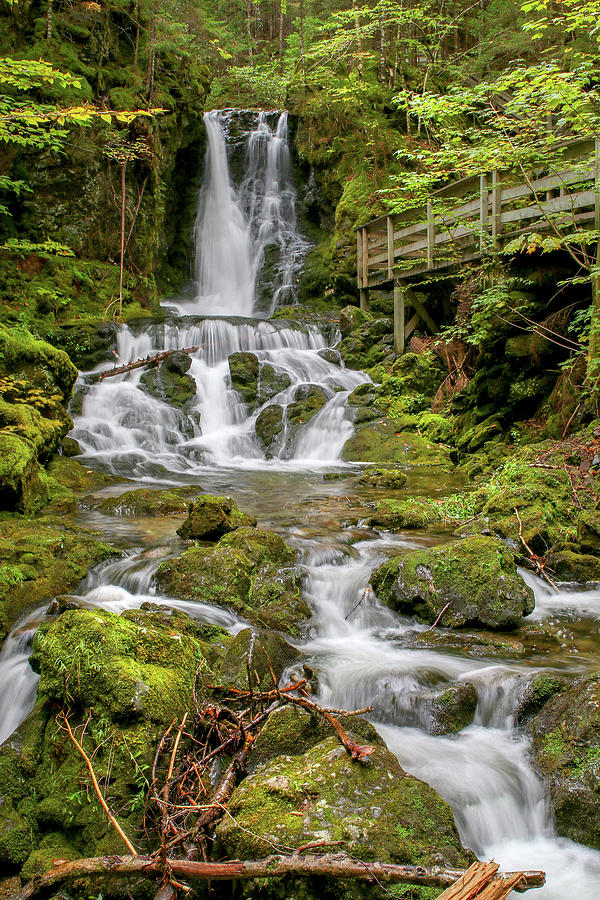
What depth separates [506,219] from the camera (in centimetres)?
995

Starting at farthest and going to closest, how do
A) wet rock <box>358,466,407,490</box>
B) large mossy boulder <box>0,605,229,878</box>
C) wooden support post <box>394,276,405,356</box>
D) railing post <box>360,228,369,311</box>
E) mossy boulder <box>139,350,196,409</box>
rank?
railing post <box>360,228,369,311</box>, wooden support post <box>394,276,405,356</box>, mossy boulder <box>139,350,196,409</box>, wet rock <box>358,466,407,490</box>, large mossy boulder <box>0,605,229,878</box>

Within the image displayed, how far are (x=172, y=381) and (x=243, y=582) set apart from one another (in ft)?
30.9

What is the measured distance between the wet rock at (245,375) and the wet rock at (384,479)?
486cm

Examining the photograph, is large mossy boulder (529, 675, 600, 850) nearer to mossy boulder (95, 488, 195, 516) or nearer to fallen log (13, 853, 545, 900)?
fallen log (13, 853, 545, 900)

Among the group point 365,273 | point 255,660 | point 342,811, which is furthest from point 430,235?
point 342,811

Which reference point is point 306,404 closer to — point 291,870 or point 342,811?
point 342,811

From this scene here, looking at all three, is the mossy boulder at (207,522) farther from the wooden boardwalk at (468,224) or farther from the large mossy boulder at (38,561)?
the wooden boardwalk at (468,224)

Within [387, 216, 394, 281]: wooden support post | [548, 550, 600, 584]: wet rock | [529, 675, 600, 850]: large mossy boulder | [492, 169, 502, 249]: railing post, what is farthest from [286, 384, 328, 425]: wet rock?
[529, 675, 600, 850]: large mossy boulder

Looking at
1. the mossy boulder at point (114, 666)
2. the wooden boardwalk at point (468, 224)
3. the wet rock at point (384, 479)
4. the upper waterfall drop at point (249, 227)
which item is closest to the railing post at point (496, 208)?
the wooden boardwalk at point (468, 224)

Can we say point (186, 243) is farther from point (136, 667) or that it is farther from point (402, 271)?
point (136, 667)

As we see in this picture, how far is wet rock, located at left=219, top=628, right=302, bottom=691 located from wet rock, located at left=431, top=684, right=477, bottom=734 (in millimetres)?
1024

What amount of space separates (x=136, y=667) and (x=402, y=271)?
13059 millimetres

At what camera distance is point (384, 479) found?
9.47 m

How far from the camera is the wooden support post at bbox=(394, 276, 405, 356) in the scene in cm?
1486
